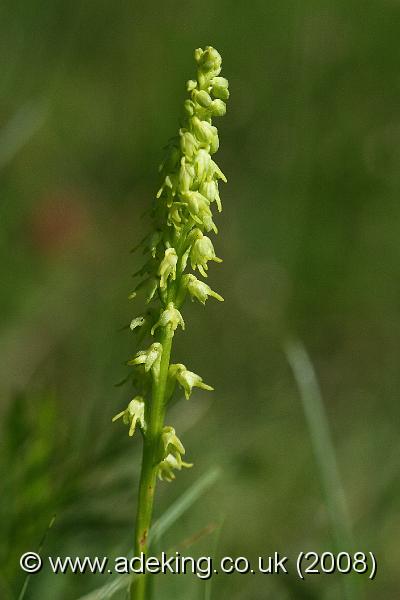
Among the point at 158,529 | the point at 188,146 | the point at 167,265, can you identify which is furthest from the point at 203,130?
the point at 158,529

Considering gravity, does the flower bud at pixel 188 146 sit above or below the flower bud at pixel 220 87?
below

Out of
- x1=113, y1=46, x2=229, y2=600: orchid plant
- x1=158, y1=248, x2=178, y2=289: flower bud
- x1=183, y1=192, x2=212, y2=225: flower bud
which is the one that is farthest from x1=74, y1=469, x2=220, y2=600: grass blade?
x1=183, y1=192, x2=212, y2=225: flower bud

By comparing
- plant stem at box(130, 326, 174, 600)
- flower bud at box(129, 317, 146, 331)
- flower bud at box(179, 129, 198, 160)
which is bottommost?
plant stem at box(130, 326, 174, 600)

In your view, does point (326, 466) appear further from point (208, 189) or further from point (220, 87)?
point (220, 87)

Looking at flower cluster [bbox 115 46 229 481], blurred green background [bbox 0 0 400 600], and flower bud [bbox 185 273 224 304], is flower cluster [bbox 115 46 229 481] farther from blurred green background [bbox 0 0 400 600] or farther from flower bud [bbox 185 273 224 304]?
blurred green background [bbox 0 0 400 600]

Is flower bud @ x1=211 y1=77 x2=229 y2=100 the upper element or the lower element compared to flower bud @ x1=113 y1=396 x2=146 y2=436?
upper

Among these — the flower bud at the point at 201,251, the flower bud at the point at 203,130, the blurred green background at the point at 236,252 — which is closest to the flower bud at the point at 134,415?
the flower bud at the point at 201,251
